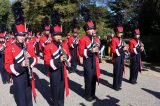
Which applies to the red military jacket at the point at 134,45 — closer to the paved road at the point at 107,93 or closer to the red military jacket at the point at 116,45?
the red military jacket at the point at 116,45

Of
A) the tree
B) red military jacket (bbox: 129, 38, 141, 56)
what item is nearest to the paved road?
red military jacket (bbox: 129, 38, 141, 56)

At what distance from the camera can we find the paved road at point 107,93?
974 cm

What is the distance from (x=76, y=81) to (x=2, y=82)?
3156 millimetres

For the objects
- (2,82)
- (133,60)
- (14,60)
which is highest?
(14,60)

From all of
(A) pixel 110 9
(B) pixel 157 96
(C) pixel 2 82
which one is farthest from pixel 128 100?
(A) pixel 110 9

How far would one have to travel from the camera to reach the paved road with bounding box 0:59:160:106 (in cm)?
974

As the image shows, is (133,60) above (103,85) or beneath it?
above

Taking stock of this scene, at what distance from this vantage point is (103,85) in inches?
481

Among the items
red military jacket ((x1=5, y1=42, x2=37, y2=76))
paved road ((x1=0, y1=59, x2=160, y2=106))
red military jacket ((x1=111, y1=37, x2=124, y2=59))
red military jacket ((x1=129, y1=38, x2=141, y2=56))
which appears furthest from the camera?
red military jacket ((x1=129, y1=38, x2=141, y2=56))

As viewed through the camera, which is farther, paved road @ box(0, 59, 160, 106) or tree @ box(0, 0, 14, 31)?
tree @ box(0, 0, 14, 31)

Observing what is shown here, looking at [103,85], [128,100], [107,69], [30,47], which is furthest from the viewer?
[107,69]

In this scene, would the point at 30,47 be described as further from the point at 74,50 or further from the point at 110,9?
the point at 110,9

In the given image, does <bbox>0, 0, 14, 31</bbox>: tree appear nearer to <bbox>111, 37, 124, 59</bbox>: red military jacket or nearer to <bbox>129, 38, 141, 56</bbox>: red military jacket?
<bbox>129, 38, 141, 56</bbox>: red military jacket

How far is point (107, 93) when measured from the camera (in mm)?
10859
